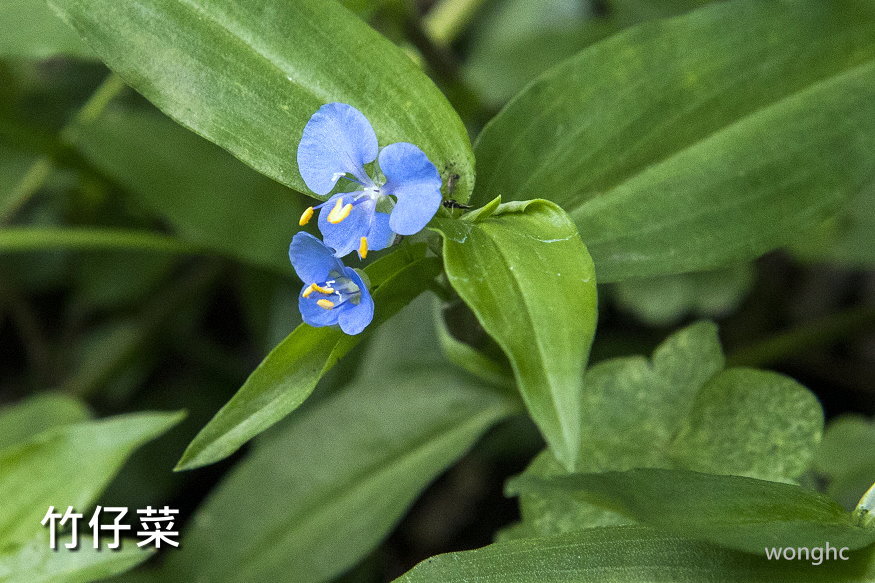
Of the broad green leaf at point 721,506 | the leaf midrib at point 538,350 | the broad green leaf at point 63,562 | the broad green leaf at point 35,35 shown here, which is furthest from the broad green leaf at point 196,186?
the broad green leaf at point 721,506

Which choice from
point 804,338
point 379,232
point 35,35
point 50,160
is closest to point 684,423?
point 379,232

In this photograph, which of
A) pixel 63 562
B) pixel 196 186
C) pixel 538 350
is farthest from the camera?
pixel 196 186

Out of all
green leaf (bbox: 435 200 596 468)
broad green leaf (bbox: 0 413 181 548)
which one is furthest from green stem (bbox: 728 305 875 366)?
broad green leaf (bbox: 0 413 181 548)

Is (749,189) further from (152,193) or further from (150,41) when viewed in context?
(152,193)

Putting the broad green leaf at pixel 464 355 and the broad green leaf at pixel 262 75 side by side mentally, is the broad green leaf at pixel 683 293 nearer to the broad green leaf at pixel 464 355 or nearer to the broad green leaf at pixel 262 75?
the broad green leaf at pixel 464 355

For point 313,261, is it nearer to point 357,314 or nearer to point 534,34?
point 357,314

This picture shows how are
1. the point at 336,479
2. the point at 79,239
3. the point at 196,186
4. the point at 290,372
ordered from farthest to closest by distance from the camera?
1. the point at 196,186
2. the point at 79,239
3. the point at 336,479
4. the point at 290,372

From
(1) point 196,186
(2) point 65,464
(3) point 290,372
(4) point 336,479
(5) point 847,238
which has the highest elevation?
(3) point 290,372
